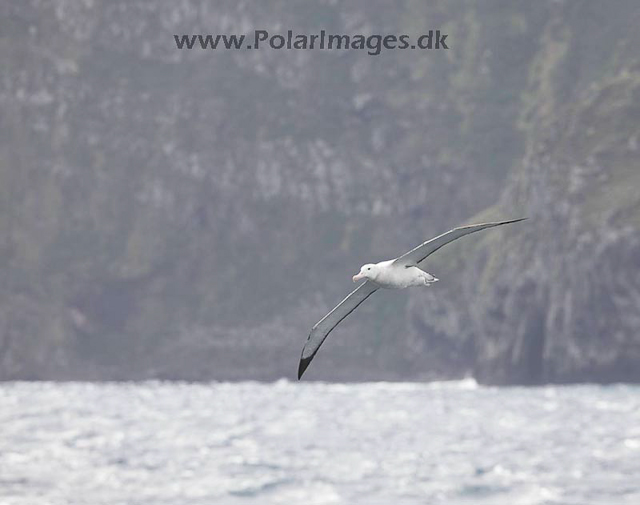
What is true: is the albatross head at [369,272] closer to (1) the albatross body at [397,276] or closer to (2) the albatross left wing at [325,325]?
(1) the albatross body at [397,276]

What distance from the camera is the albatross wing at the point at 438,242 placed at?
89.8 feet

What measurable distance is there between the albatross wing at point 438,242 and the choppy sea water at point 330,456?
2478 cm

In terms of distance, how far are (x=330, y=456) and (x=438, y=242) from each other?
1762 inches

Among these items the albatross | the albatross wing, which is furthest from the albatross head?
the albatross wing

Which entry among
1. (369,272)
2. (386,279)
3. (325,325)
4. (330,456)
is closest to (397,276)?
(386,279)

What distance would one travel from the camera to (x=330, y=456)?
238 feet

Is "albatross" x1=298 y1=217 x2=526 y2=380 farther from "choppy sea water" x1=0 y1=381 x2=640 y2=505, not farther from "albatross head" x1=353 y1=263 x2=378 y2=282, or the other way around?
"choppy sea water" x1=0 y1=381 x2=640 y2=505

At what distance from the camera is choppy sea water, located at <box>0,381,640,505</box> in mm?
57812

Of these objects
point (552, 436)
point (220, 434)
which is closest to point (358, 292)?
point (552, 436)

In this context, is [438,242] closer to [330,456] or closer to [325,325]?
[325,325]

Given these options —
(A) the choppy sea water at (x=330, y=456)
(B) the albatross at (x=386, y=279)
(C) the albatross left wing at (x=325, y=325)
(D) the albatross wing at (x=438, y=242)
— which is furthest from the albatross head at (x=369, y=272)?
(A) the choppy sea water at (x=330, y=456)

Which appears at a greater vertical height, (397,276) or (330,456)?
(397,276)

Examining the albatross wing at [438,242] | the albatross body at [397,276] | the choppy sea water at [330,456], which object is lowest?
the choppy sea water at [330,456]

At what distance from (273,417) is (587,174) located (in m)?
77.7
